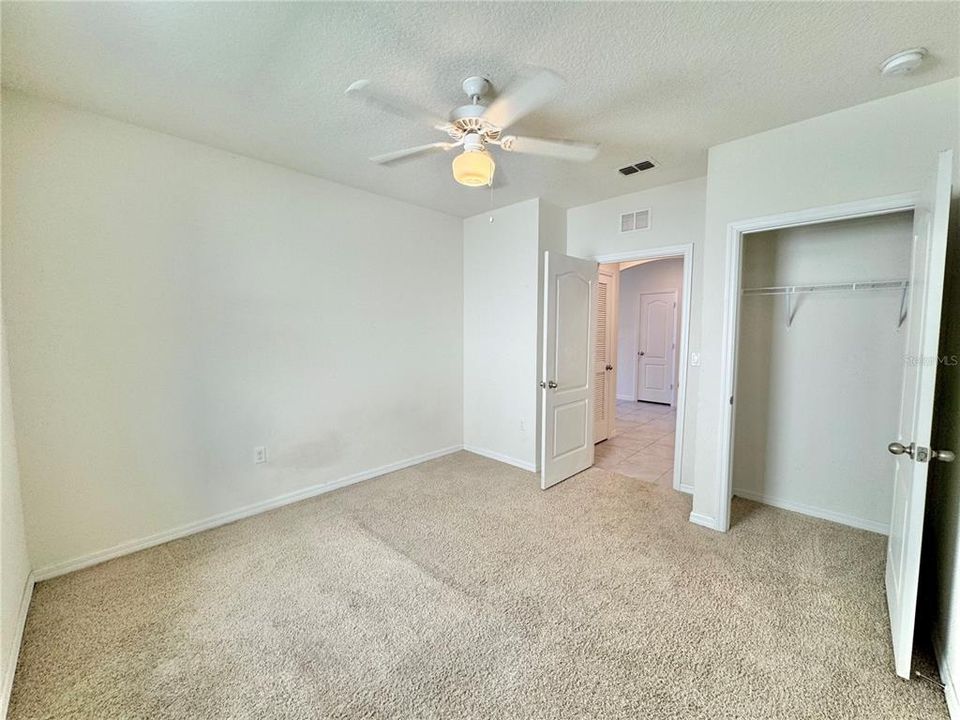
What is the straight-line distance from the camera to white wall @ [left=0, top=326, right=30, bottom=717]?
1.54 metres

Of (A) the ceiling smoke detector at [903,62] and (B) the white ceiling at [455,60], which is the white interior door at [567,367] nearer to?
(B) the white ceiling at [455,60]

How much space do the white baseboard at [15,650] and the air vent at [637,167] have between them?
4180 mm

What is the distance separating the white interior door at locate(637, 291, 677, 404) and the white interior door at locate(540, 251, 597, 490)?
3.98 meters

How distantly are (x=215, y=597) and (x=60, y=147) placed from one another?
2560mm

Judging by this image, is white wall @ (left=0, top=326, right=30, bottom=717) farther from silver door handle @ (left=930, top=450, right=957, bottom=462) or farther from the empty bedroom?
silver door handle @ (left=930, top=450, right=957, bottom=462)

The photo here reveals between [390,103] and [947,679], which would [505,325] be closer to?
[390,103]

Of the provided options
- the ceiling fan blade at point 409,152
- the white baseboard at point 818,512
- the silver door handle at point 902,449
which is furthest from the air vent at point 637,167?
the white baseboard at point 818,512

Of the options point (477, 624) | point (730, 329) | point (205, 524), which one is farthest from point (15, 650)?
point (730, 329)

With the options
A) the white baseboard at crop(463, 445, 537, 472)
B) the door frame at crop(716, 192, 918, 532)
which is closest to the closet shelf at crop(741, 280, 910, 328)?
the door frame at crop(716, 192, 918, 532)

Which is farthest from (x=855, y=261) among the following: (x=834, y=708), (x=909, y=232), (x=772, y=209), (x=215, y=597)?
(x=215, y=597)

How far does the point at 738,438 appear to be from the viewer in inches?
126

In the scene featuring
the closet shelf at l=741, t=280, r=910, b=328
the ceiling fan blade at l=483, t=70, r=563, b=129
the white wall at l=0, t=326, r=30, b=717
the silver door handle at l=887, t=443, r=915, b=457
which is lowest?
the white wall at l=0, t=326, r=30, b=717

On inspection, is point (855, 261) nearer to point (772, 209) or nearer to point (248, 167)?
point (772, 209)

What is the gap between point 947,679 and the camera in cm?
147
